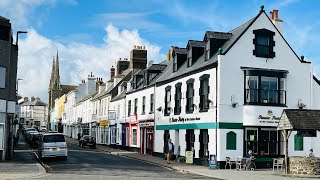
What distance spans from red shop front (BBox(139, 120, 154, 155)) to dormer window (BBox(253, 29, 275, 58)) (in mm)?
14845

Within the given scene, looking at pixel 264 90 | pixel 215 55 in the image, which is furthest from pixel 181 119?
pixel 264 90

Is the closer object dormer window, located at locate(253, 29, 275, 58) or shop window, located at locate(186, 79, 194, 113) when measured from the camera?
dormer window, located at locate(253, 29, 275, 58)

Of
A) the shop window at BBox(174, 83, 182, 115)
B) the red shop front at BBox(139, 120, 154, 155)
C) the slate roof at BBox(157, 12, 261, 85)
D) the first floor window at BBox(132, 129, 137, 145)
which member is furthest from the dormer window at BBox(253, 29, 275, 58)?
the first floor window at BBox(132, 129, 137, 145)

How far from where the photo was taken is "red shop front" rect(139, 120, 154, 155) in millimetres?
43838

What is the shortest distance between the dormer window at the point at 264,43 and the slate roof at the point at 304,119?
Result: 21.9 ft

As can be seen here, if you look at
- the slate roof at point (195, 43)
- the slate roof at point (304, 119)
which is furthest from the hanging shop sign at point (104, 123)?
the slate roof at point (304, 119)

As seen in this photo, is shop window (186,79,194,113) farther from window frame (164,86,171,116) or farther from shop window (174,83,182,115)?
window frame (164,86,171,116)

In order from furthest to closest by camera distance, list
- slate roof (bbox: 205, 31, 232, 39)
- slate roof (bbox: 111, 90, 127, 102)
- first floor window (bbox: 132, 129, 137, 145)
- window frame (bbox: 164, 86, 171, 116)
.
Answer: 1. slate roof (bbox: 111, 90, 127, 102)
2. first floor window (bbox: 132, 129, 137, 145)
3. window frame (bbox: 164, 86, 171, 116)
4. slate roof (bbox: 205, 31, 232, 39)

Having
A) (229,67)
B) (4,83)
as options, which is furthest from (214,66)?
(4,83)

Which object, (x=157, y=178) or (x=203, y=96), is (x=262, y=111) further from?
(x=157, y=178)

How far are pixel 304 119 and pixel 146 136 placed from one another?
22.1m

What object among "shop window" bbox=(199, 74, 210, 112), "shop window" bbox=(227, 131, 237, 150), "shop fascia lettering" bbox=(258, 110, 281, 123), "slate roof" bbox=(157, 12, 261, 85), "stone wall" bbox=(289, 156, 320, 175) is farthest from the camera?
"shop window" bbox=(199, 74, 210, 112)

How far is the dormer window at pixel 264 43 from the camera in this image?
104ft

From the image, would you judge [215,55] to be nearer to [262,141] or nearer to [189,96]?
[189,96]
